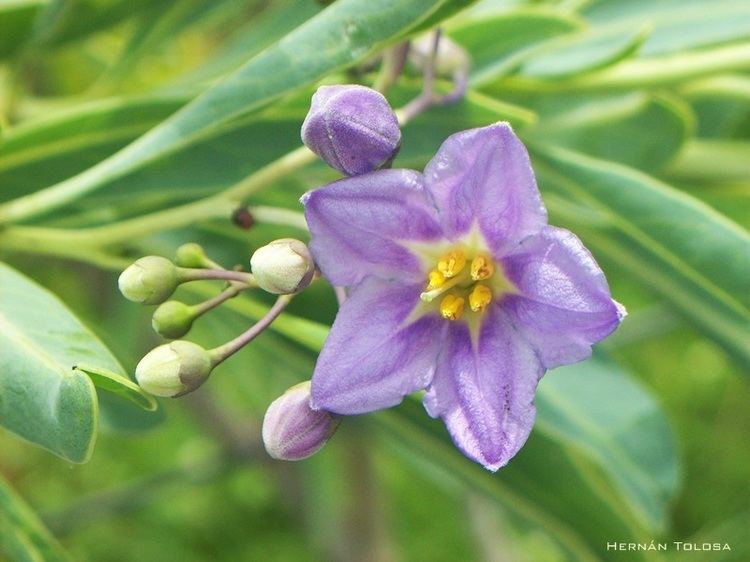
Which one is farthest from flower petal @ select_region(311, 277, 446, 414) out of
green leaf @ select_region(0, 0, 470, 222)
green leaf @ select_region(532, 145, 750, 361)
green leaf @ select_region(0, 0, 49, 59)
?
green leaf @ select_region(0, 0, 49, 59)

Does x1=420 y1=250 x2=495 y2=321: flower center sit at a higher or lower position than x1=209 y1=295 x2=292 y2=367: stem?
lower

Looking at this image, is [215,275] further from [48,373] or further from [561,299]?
[561,299]

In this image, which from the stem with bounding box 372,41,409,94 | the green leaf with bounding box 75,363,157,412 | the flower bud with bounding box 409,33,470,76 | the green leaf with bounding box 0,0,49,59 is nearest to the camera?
the green leaf with bounding box 75,363,157,412

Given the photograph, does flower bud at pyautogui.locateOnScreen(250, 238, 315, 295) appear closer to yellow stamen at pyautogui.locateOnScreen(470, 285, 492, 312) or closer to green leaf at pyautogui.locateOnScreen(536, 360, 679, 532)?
yellow stamen at pyautogui.locateOnScreen(470, 285, 492, 312)

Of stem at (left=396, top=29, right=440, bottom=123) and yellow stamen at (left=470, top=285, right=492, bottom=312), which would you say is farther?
stem at (left=396, top=29, right=440, bottom=123)

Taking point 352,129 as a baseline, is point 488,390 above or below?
below

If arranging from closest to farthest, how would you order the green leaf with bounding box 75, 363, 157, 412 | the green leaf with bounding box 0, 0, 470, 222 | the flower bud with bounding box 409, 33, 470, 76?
1. the green leaf with bounding box 75, 363, 157, 412
2. the green leaf with bounding box 0, 0, 470, 222
3. the flower bud with bounding box 409, 33, 470, 76

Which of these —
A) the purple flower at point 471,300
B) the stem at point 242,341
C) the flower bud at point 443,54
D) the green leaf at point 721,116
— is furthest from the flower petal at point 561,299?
the green leaf at point 721,116

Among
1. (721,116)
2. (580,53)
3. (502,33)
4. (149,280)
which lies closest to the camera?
(149,280)

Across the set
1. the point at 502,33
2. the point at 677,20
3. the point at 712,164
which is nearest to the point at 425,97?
the point at 502,33

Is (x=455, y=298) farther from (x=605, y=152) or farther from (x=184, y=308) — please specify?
(x=605, y=152)
